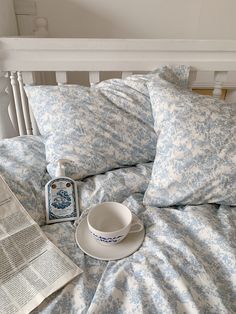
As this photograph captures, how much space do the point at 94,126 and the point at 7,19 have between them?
0.83 metres

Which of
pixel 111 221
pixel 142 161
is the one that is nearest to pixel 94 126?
pixel 142 161

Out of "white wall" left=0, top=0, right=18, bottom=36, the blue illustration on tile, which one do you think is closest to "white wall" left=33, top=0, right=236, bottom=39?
"white wall" left=0, top=0, right=18, bottom=36

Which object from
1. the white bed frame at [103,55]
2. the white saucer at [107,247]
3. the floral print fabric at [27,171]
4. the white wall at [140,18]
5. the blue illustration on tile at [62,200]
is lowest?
the white saucer at [107,247]

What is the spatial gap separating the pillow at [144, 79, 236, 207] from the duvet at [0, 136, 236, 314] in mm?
49

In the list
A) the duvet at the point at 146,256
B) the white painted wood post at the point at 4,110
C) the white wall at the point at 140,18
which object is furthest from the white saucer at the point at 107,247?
the white wall at the point at 140,18

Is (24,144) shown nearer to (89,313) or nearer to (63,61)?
(63,61)

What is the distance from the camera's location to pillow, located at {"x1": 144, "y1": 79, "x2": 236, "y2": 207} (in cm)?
79

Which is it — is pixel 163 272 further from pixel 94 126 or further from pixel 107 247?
pixel 94 126

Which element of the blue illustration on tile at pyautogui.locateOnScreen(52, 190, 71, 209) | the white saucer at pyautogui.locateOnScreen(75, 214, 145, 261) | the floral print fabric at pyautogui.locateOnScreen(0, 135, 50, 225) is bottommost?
the white saucer at pyautogui.locateOnScreen(75, 214, 145, 261)

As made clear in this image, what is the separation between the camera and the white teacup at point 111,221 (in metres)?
0.71

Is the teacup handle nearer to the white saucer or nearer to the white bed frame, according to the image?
the white saucer

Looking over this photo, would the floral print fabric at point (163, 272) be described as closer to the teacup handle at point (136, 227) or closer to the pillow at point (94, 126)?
the teacup handle at point (136, 227)

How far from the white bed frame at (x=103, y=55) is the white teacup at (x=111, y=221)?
0.59 m

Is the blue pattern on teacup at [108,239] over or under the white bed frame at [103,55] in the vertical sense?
under
